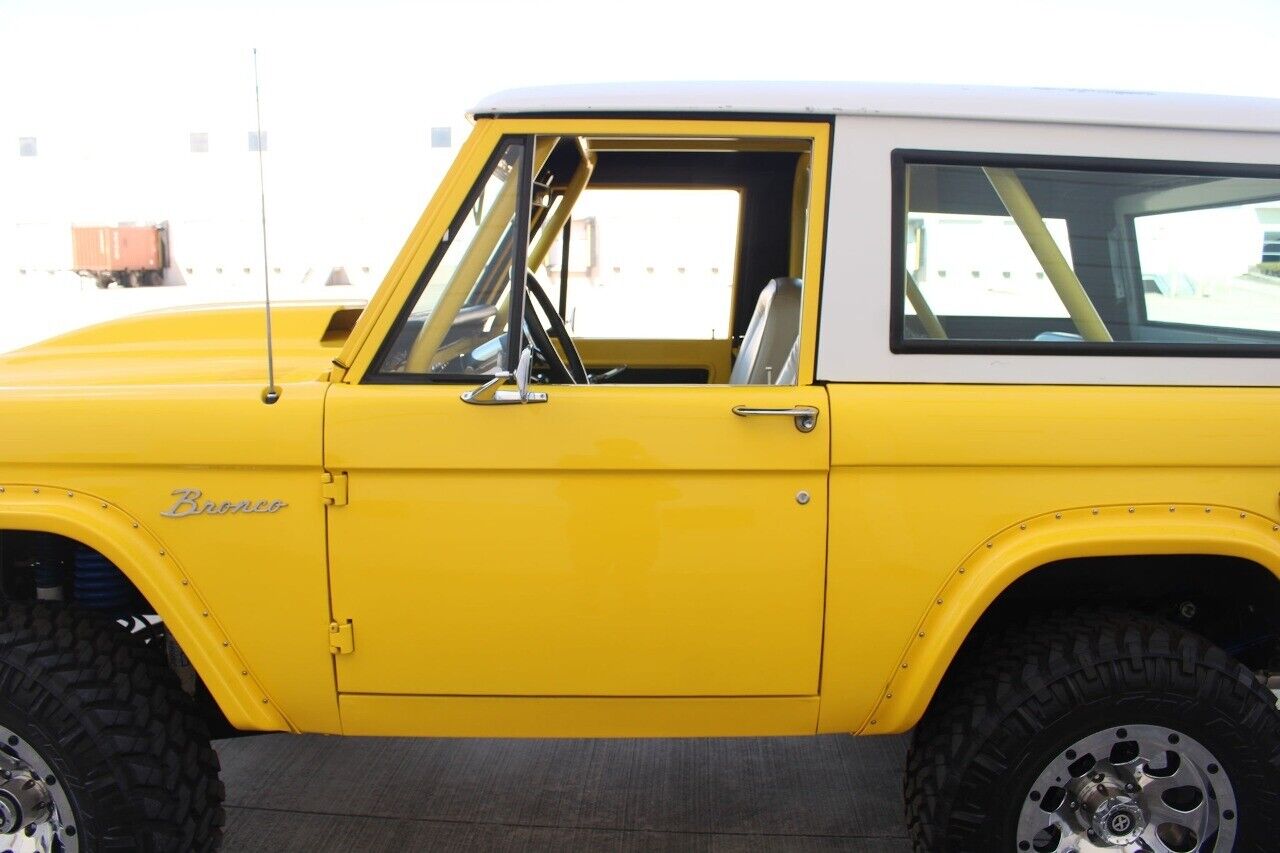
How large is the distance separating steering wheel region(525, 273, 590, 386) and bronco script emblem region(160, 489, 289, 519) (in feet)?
3.11

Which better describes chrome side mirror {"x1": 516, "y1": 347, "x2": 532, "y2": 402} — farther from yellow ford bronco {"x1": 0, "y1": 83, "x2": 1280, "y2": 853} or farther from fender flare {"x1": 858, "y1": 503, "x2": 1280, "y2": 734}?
fender flare {"x1": 858, "y1": 503, "x2": 1280, "y2": 734}

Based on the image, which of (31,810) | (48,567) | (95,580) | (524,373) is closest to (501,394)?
(524,373)

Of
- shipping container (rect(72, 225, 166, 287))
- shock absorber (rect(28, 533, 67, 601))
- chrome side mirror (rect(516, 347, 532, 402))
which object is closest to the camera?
chrome side mirror (rect(516, 347, 532, 402))

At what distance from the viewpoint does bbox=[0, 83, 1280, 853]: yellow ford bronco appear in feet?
7.04

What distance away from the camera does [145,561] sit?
2154mm

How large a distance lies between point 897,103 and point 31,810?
270cm

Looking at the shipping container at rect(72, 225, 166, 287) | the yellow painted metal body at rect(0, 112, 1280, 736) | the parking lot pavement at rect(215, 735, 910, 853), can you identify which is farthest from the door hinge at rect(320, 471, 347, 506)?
the shipping container at rect(72, 225, 166, 287)

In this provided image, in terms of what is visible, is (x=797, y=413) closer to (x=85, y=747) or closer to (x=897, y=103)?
(x=897, y=103)

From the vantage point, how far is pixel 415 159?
16391mm

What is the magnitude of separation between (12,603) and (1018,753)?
2.53m

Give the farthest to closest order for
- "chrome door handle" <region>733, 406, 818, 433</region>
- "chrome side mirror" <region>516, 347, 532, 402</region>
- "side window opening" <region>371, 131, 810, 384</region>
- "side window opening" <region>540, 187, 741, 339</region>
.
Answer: "side window opening" <region>540, 187, 741, 339</region>, "side window opening" <region>371, 131, 810, 384</region>, "chrome door handle" <region>733, 406, 818, 433</region>, "chrome side mirror" <region>516, 347, 532, 402</region>

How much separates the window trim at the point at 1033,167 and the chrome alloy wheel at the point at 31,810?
2.29 m

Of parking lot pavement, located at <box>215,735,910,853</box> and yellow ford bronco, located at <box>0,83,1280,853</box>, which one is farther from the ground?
yellow ford bronco, located at <box>0,83,1280,853</box>

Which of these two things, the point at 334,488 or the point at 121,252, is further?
the point at 121,252
